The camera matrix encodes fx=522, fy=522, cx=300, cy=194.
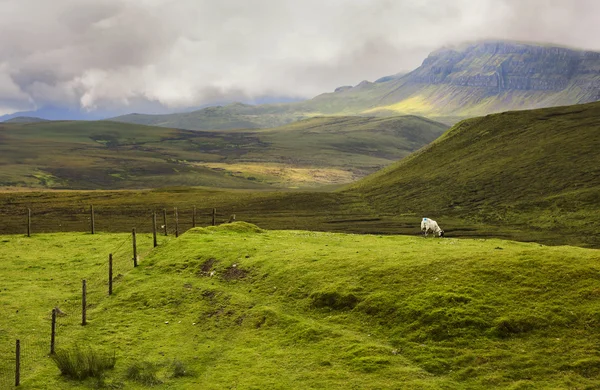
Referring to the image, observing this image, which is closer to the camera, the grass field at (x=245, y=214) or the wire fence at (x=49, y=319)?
the wire fence at (x=49, y=319)

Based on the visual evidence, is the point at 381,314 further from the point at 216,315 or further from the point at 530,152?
the point at 530,152

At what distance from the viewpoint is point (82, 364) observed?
26.9 meters

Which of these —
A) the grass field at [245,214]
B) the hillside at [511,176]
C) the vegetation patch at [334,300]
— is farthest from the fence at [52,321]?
the hillside at [511,176]

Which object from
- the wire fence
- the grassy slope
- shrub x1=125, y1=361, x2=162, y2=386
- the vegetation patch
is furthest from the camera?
the vegetation patch

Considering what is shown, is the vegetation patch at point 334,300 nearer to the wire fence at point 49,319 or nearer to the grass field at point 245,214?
the wire fence at point 49,319

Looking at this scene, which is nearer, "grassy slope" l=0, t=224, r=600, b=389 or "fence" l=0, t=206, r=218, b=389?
"grassy slope" l=0, t=224, r=600, b=389

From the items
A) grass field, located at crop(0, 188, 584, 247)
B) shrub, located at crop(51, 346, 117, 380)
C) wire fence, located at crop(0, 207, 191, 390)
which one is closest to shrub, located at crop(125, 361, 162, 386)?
shrub, located at crop(51, 346, 117, 380)

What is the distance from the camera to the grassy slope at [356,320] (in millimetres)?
24719

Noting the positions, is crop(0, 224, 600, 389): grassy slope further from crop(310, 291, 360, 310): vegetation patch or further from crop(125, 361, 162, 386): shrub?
crop(125, 361, 162, 386): shrub

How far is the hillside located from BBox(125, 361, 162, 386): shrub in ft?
237

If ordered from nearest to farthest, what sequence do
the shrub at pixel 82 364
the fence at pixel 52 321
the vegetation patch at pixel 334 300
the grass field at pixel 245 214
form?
the shrub at pixel 82 364
the fence at pixel 52 321
the vegetation patch at pixel 334 300
the grass field at pixel 245 214

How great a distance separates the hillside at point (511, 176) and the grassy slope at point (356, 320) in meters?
57.5

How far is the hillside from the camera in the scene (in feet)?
327

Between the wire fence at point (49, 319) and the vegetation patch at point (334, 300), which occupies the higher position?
the vegetation patch at point (334, 300)
